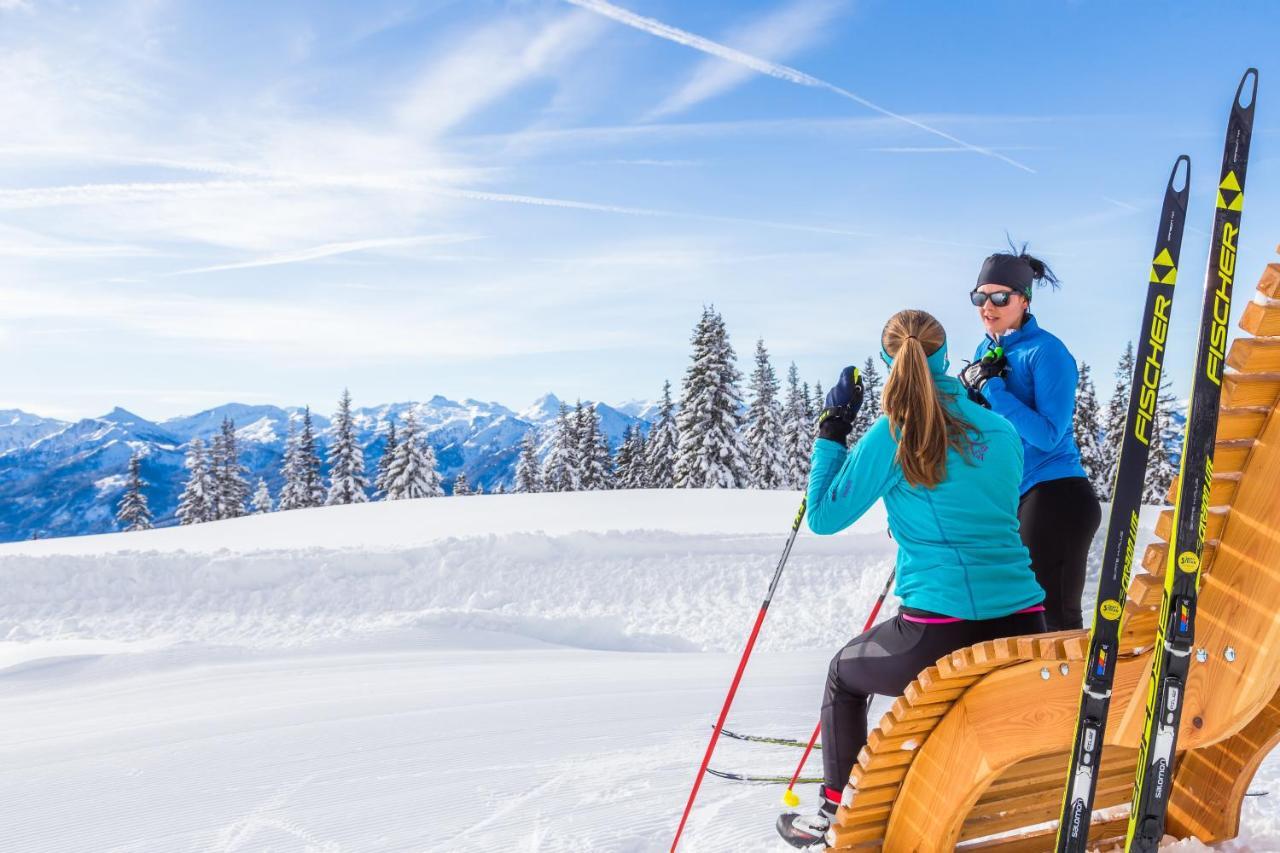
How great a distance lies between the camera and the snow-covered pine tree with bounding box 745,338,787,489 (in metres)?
42.2

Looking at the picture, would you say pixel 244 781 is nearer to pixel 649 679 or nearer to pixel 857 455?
pixel 649 679

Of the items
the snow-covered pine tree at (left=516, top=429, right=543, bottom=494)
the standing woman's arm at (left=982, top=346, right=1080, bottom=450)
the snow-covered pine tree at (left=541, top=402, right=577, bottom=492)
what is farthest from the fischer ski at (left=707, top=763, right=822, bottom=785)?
the snow-covered pine tree at (left=516, top=429, right=543, bottom=494)

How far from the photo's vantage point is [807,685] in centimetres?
698

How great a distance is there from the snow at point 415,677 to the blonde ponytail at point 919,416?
6.35ft

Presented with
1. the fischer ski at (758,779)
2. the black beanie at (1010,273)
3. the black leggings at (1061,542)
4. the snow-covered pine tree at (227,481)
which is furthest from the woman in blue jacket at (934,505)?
the snow-covered pine tree at (227,481)

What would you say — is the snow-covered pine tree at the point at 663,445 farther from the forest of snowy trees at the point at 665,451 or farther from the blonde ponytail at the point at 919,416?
the blonde ponytail at the point at 919,416

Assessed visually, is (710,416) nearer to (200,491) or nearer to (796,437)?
(796,437)

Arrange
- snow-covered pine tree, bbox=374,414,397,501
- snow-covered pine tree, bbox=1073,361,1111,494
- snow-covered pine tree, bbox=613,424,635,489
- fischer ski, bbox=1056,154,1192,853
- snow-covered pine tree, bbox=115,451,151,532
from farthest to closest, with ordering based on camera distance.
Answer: snow-covered pine tree, bbox=613,424,635,489 < snow-covered pine tree, bbox=115,451,151,532 < snow-covered pine tree, bbox=374,414,397,501 < snow-covered pine tree, bbox=1073,361,1111,494 < fischer ski, bbox=1056,154,1192,853

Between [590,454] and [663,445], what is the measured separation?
16.7ft

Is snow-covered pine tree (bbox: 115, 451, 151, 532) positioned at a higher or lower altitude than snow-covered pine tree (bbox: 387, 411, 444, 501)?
lower

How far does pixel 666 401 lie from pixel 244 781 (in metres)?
40.5

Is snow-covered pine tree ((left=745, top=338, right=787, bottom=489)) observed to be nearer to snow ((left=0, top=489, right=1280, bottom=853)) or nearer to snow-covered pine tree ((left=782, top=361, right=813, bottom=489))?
snow-covered pine tree ((left=782, top=361, right=813, bottom=489))

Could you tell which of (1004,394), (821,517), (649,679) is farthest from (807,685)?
(821,517)

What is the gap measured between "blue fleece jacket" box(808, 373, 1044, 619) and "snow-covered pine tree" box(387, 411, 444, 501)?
143ft
